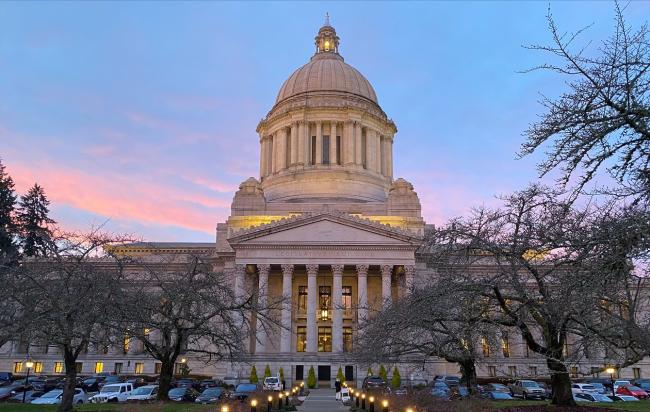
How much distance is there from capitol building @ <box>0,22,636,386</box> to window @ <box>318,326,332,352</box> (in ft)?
0.37

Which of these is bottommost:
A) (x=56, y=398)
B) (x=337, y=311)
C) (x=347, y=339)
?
(x=56, y=398)

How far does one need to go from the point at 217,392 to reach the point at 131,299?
12.9m

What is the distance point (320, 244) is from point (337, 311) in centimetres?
705

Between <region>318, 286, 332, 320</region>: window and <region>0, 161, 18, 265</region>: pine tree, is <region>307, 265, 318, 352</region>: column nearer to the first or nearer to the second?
<region>318, 286, 332, 320</region>: window

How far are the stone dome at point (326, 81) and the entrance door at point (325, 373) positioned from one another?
42.7 m

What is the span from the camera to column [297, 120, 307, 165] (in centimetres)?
7883

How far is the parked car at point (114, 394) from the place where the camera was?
116 ft

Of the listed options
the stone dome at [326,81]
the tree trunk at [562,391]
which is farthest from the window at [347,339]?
the tree trunk at [562,391]

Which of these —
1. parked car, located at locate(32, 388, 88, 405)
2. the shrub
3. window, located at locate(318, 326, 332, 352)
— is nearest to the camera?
parked car, located at locate(32, 388, 88, 405)

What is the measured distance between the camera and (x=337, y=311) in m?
57.9

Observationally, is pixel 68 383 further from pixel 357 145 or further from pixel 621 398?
pixel 357 145

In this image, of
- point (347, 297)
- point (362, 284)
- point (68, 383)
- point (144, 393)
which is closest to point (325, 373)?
point (362, 284)

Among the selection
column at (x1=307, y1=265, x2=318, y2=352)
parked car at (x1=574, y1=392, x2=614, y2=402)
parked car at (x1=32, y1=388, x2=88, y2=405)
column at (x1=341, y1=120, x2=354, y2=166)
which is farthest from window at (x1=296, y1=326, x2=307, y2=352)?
parked car at (x1=574, y1=392, x2=614, y2=402)

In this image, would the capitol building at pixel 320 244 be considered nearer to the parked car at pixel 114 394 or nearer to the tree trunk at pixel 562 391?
the parked car at pixel 114 394
